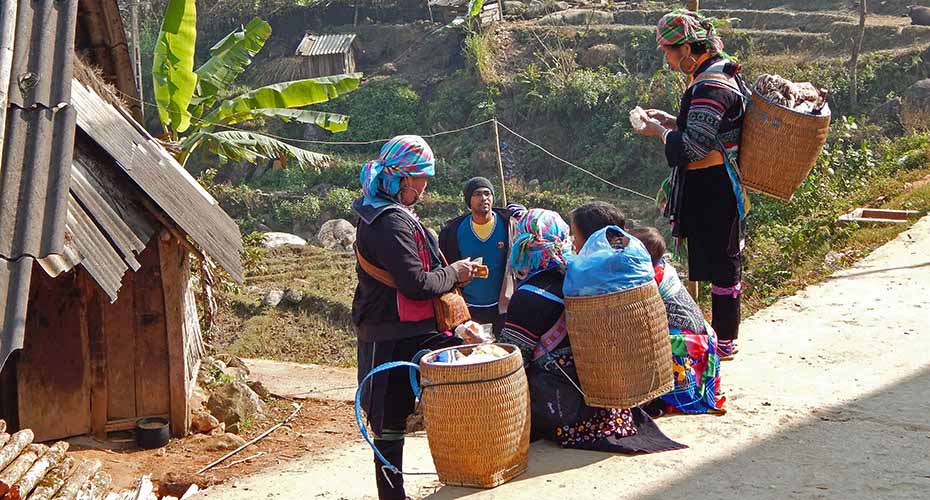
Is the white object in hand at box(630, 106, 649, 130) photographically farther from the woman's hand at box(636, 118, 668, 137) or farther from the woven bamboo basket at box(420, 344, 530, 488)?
the woven bamboo basket at box(420, 344, 530, 488)

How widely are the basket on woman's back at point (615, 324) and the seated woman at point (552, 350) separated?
99mm

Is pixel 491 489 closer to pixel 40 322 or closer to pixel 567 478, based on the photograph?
pixel 567 478

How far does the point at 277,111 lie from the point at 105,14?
12.0 feet

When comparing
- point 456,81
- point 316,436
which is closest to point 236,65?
point 316,436

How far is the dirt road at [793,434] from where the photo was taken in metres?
4.12

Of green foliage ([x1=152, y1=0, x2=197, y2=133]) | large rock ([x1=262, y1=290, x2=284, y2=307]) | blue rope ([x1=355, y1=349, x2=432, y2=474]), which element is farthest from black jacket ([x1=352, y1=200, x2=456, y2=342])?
large rock ([x1=262, y1=290, x2=284, y2=307])

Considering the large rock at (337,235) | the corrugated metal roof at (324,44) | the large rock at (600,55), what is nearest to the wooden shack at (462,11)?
the corrugated metal roof at (324,44)

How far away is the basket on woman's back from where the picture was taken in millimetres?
4289

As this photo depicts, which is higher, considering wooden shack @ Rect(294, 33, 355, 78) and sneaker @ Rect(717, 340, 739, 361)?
wooden shack @ Rect(294, 33, 355, 78)

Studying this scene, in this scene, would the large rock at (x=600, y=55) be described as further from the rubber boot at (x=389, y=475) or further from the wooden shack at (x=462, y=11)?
the rubber boot at (x=389, y=475)

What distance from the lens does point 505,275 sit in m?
6.66

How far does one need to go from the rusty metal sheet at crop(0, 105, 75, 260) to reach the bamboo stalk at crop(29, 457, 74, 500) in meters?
1.17

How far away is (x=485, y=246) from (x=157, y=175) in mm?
2675

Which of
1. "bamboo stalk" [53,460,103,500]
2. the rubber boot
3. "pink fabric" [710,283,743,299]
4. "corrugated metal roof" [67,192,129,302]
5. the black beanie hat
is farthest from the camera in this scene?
the black beanie hat
